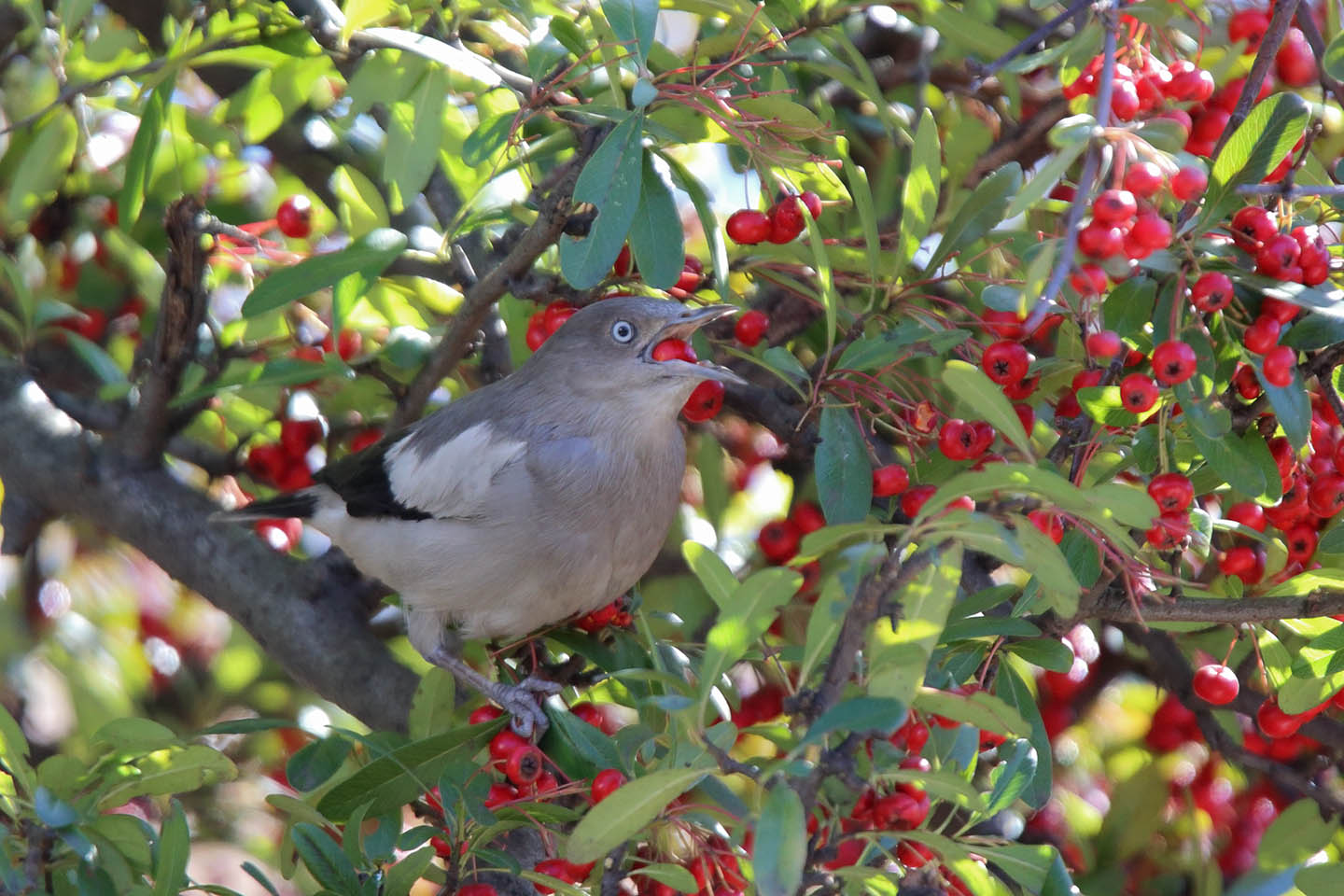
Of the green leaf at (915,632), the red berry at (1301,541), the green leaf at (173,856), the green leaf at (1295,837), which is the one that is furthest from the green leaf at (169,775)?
the green leaf at (1295,837)

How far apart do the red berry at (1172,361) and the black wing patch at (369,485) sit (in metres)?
2.53

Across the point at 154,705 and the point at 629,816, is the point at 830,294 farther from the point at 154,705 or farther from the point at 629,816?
the point at 154,705

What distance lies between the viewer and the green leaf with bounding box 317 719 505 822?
3201 mm

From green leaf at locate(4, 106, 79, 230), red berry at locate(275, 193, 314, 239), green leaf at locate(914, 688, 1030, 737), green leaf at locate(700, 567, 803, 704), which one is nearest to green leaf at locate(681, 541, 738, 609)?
green leaf at locate(700, 567, 803, 704)

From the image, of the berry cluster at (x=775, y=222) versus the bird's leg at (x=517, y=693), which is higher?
the berry cluster at (x=775, y=222)

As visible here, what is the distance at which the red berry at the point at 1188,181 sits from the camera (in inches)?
102

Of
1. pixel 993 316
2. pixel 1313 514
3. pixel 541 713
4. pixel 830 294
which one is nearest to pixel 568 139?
pixel 830 294

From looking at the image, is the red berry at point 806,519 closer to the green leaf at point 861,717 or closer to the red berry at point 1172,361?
the red berry at point 1172,361

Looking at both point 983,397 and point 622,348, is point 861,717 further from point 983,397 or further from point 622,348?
point 622,348

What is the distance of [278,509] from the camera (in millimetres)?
4613

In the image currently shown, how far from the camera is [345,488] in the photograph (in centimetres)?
460

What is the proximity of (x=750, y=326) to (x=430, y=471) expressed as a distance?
3.94 feet

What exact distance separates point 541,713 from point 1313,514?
208 cm

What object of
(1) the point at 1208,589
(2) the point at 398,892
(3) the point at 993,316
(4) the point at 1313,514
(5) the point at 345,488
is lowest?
(5) the point at 345,488
